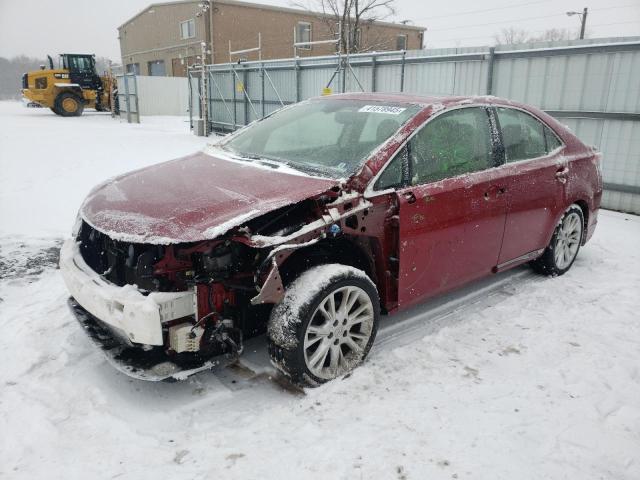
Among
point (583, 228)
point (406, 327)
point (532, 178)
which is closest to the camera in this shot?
point (406, 327)

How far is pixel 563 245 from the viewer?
4785 mm

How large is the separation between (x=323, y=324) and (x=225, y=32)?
94.8 feet

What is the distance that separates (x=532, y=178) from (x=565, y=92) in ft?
15.4

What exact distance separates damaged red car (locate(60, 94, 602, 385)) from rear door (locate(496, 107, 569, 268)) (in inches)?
0.8

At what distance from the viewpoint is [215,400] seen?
283cm

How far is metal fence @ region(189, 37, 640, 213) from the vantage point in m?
7.29

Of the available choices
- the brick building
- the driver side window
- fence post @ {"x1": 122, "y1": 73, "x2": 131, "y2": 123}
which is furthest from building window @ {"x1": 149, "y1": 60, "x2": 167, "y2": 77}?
the driver side window

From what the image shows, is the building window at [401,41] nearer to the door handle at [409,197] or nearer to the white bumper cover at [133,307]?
the door handle at [409,197]

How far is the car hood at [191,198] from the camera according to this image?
2586mm

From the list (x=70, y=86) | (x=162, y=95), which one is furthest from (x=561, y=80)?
(x=162, y=95)

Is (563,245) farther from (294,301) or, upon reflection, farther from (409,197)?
(294,301)

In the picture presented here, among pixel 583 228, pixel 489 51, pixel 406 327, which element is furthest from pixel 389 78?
pixel 406 327

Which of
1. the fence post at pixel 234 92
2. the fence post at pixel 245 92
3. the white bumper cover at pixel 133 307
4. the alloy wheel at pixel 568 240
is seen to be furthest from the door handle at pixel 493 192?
the fence post at pixel 234 92

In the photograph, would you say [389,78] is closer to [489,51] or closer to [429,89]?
[429,89]
